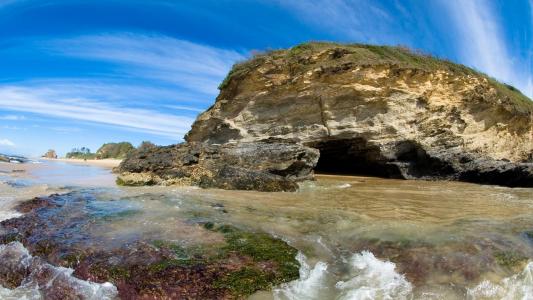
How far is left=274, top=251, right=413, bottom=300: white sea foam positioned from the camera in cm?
430

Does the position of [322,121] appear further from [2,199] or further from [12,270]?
[12,270]

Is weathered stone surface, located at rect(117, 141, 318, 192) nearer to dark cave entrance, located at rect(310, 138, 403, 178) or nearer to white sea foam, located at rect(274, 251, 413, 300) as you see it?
dark cave entrance, located at rect(310, 138, 403, 178)

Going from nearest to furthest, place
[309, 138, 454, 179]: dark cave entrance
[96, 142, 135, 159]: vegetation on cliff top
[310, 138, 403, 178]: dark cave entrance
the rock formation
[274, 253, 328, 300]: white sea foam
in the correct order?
[274, 253, 328, 300]: white sea foam < the rock formation < [309, 138, 454, 179]: dark cave entrance < [310, 138, 403, 178]: dark cave entrance < [96, 142, 135, 159]: vegetation on cliff top

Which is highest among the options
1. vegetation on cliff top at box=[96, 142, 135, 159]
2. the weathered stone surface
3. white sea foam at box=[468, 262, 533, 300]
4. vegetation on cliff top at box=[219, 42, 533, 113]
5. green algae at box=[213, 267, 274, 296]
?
vegetation on cliff top at box=[219, 42, 533, 113]

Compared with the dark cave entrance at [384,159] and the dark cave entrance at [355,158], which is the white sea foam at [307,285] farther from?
the dark cave entrance at [355,158]

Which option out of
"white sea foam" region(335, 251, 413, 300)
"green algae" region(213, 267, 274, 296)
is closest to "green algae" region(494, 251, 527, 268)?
"white sea foam" region(335, 251, 413, 300)

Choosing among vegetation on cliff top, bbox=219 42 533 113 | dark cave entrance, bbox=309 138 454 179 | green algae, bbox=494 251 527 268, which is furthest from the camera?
vegetation on cliff top, bbox=219 42 533 113

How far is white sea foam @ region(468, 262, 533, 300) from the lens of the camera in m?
4.27

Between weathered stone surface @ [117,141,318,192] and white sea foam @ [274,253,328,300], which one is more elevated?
weathered stone surface @ [117,141,318,192]

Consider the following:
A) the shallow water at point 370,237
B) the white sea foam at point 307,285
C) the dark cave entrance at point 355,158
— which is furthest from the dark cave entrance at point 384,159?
the white sea foam at point 307,285

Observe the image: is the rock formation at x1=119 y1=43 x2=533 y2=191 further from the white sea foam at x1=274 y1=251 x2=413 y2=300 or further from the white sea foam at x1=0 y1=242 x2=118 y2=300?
the white sea foam at x1=0 y1=242 x2=118 y2=300

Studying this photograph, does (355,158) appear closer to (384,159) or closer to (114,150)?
(384,159)

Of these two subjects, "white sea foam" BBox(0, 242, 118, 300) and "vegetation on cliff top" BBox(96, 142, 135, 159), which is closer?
"white sea foam" BBox(0, 242, 118, 300)

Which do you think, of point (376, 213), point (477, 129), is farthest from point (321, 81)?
point (376, 213)
